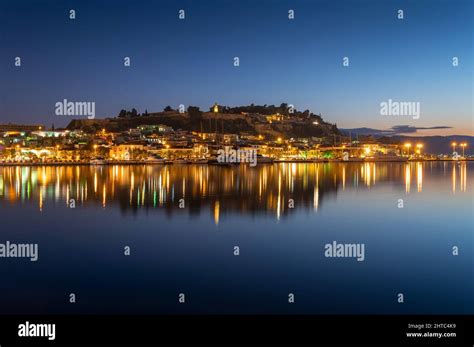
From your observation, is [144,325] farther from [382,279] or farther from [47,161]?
[47,161]

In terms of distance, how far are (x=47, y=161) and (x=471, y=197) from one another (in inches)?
1877

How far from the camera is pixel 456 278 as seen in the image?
6977 millimetres

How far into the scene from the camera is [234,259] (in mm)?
7824

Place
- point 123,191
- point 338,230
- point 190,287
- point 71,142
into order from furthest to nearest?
point 71,142
point 123,191
point 338,230
point 190,287

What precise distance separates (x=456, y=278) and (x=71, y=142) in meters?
65.3

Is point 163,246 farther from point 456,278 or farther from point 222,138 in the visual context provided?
point 222,138

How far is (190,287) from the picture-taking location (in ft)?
20.7

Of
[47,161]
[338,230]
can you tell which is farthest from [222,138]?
[338,230]

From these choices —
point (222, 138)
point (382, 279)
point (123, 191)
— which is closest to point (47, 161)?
point (222, 138)

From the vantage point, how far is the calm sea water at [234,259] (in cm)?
585

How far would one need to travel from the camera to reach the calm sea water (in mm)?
5848

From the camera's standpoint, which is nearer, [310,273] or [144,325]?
[144,325]

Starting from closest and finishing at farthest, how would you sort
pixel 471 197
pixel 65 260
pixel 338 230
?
pixel 65 260 → pixel 338 230 → pixel 471 197

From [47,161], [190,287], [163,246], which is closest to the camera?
[190,287]
